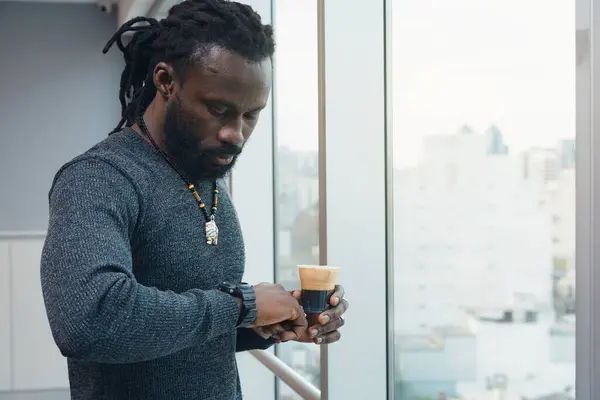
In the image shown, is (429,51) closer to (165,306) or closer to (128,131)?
Answer: (128,131)

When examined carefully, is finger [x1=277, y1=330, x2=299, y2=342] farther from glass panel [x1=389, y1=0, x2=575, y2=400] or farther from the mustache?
glass panel [x1=389, y1=0, x2=575, y2=400]

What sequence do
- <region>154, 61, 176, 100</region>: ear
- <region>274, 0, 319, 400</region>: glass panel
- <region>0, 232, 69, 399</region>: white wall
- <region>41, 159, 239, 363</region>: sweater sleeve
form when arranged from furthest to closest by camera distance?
1. <region>0, 232, 69, 399</region>: white wall
2. <region>274, 0, 319, 400</region>: glass panel
3. <region>154, 61, 176, 100</region>: ear
4. <region>41, 159, 239, 363</region>: sweater sleeve

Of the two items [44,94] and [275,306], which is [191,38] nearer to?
[275,306]

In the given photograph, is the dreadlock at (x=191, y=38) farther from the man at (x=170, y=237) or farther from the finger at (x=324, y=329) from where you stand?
the finger at (x=324, y=329)

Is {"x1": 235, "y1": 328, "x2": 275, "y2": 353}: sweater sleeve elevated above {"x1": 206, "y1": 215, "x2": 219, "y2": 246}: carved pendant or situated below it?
below

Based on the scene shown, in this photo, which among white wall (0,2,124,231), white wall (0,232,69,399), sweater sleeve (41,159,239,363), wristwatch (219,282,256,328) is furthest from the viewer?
white wall (0,2,124,231)

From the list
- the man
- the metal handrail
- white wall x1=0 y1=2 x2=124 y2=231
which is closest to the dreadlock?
the man

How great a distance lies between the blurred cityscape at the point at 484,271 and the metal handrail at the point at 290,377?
36 cm

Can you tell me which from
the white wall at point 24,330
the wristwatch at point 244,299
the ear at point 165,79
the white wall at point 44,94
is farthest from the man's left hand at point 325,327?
the white wall at point 44,94

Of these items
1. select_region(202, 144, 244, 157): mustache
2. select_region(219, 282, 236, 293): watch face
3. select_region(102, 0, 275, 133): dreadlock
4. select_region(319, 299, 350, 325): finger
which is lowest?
select_region(319, 299, 350, 325): finger

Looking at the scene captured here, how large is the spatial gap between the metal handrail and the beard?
44.7 inches

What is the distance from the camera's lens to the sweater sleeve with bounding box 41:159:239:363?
0.97 m

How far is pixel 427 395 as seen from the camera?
5.86 feet

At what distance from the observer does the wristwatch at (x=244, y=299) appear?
112cm
